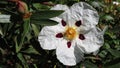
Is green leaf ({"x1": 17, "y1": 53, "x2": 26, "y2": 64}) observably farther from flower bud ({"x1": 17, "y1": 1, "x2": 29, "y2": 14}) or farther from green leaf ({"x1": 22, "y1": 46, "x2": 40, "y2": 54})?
flower bud ({"x1": 17, "y1": 1, "x2": 29, "y2": 14})

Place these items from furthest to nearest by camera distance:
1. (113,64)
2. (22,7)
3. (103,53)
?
(103,53), (113,64), (22,7)

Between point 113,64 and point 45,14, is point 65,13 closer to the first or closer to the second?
point 45,14

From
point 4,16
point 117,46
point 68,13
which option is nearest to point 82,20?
point 68,13

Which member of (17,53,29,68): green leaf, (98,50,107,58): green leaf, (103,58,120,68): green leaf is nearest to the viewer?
(17,53,29,68): green leaf

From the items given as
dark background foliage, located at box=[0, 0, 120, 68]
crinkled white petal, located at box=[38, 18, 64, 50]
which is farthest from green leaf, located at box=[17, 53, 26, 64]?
crinkled white petal, located at box=[38, 18, 64, 50]

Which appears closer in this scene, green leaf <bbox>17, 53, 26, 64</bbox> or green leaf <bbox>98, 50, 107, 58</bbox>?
green leaf <bbox>17, 53, 26, 64</bbox>

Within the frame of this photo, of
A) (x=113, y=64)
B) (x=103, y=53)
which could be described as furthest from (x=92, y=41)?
(x=103, y=53)

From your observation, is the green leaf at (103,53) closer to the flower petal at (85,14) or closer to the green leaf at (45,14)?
the flower petal at (85,14)
